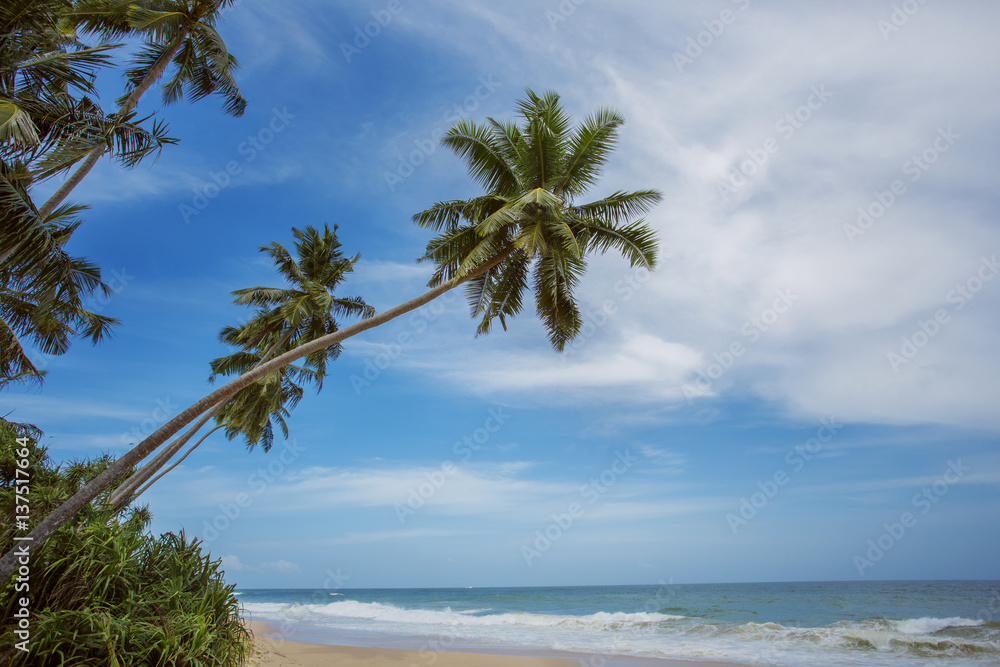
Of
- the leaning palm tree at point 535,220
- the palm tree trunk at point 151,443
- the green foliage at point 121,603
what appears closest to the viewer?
the green foliage at point 121,603

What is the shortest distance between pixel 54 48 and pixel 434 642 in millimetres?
17001

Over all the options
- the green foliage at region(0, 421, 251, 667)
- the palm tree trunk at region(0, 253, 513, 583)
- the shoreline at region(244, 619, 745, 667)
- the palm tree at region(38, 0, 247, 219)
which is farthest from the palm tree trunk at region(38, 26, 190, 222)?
the shoreline at region(244, 619, 745, 667)

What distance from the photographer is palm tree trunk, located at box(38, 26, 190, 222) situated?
24.0ft

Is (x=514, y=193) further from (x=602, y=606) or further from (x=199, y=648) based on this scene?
(x=602, y=606)

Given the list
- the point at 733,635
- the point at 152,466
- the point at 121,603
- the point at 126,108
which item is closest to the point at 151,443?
the point at 121,603

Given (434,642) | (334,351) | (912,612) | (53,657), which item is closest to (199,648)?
(53,657)

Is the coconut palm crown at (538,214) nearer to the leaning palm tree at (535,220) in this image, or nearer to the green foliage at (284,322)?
the leaning palm tree at (535,220)

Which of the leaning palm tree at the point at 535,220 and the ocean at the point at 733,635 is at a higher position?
the leaning palm tree at the point at 535,220

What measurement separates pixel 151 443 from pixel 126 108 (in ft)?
16.9

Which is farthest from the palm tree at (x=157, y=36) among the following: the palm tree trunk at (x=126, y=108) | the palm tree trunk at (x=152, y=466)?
Result: the palm tree trunk at (x=152, y=466)

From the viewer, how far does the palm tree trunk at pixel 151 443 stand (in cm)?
541

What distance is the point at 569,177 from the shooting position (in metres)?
11.4

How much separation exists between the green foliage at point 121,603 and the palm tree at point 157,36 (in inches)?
176

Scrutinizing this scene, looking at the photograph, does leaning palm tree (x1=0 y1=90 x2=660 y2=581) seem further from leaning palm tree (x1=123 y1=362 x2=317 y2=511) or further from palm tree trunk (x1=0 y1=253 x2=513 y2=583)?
leaning palm tree (x1=123 y1=362 x2=317 y2=511)
